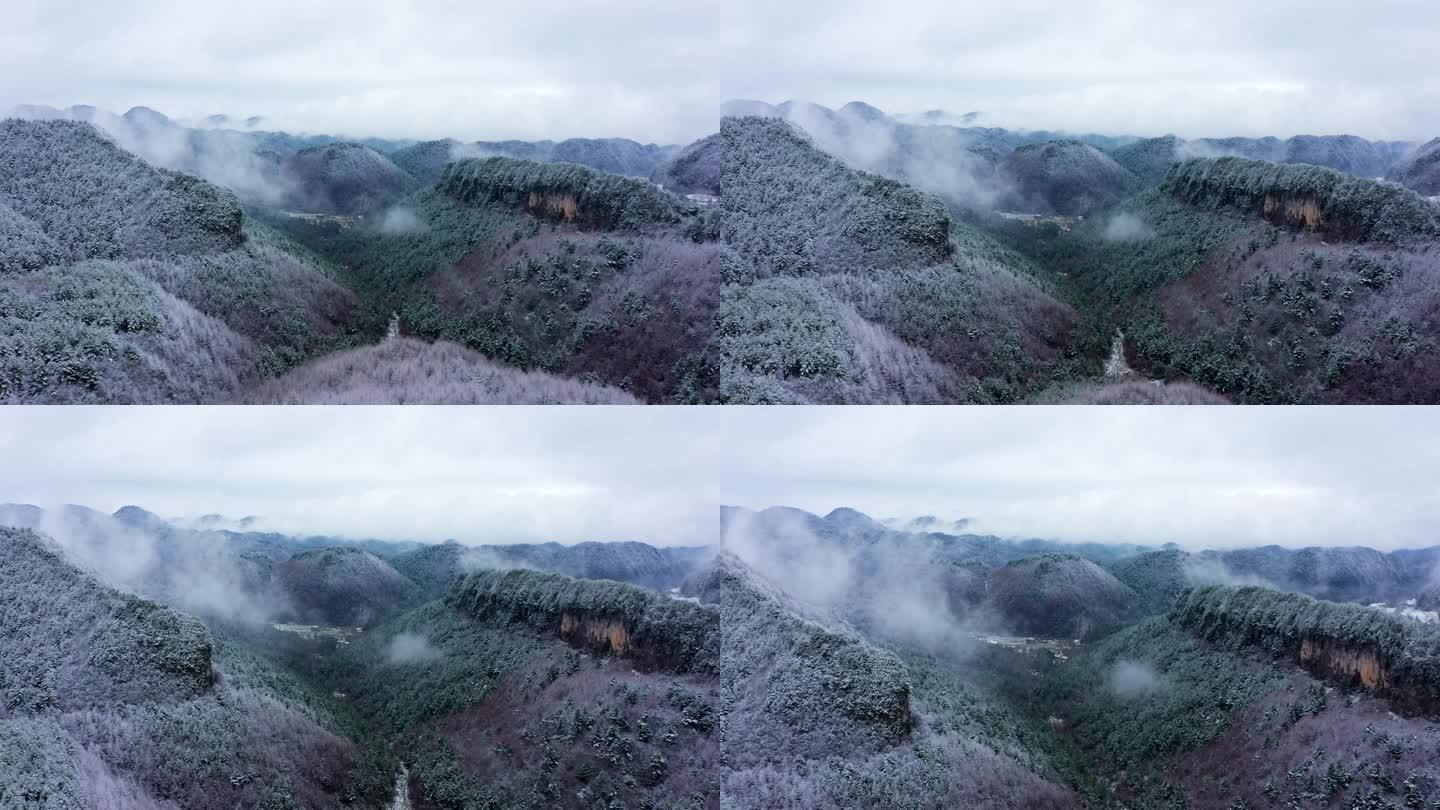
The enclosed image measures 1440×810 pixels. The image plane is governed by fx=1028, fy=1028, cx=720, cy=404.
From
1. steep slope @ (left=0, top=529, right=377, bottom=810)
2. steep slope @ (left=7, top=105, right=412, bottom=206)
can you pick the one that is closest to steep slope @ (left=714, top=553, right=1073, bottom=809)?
steep slope @ (left=0, top=529, right=377, bottom=810)

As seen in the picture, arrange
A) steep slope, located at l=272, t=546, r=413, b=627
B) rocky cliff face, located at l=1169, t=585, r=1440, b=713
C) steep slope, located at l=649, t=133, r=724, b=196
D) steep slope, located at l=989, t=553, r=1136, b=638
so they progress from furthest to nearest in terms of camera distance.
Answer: steep slope, located at l=272, t=546, r=413, b=627 < steep slope, located at l=989, t=553, r=1136, b=638 < steep slope, located at l=649, t=133, r=724, b=196 < rocky cliff face, located at l=1169, t=585, r=1440, b=713

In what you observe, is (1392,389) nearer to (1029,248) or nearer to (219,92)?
(1029,248)

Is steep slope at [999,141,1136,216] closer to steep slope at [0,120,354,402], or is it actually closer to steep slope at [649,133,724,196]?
Result: steep slope at [649,133,724,196]

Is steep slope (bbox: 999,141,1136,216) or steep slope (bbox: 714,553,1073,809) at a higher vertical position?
steep slope (bbox: 999,141,1136,216)

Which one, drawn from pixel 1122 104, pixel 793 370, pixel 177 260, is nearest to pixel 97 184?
pixel 177 260

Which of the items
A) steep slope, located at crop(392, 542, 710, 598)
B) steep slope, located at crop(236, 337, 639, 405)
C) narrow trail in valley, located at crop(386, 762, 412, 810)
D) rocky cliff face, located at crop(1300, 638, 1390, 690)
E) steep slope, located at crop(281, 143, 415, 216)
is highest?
steep slope, located at crop(281, 143, 415, 216)

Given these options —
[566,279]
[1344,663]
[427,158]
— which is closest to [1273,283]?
[1344,663]
